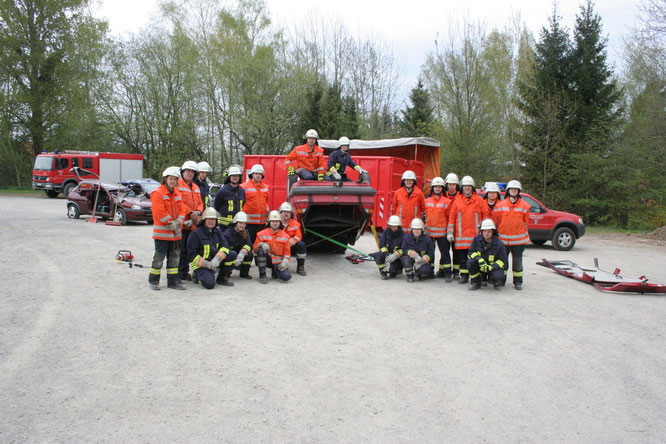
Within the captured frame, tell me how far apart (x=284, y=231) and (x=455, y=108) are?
843 inches

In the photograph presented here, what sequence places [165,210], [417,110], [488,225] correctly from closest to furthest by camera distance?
[165,210] → [488,225] → [417,110]

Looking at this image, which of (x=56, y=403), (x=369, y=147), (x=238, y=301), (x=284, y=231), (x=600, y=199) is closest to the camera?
(x=56, y=403)

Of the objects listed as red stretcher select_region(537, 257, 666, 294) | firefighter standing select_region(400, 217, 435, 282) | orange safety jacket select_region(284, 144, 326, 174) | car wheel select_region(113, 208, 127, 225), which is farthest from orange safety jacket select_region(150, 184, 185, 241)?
car wheel select_region(113, 208, 127, 225)

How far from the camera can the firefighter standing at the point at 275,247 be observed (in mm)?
8609

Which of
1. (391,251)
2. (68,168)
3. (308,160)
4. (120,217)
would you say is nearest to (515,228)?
(391,251)

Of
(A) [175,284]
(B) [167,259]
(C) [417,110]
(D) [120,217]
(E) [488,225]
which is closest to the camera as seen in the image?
(B) [167,259]

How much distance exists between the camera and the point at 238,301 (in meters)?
7.08

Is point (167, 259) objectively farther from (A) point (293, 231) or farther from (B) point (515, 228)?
(B) point (515, 228)

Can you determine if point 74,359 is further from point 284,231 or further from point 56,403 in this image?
point 284,231

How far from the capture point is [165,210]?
7504mm

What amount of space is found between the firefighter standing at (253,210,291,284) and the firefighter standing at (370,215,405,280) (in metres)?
1.75

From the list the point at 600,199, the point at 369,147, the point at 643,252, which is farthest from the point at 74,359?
the point at 600,199

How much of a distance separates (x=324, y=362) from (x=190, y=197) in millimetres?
4396

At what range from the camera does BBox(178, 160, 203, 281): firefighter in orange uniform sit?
799 cm
